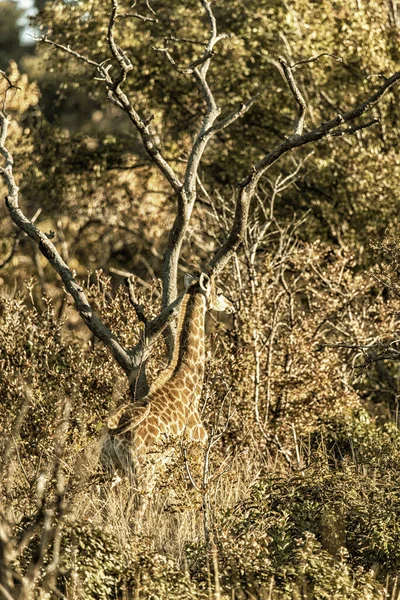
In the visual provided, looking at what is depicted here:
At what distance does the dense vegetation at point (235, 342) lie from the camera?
7.40 m

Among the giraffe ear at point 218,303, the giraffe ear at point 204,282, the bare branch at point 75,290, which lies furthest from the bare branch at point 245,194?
the bare branch at point 75,290

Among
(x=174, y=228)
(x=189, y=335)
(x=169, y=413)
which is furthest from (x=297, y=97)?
(x=169, y=413)

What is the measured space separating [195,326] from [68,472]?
192 centimetres

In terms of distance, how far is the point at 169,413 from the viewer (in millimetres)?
9703

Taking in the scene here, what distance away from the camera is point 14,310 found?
1203 cm

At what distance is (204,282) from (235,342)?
87.2 inches

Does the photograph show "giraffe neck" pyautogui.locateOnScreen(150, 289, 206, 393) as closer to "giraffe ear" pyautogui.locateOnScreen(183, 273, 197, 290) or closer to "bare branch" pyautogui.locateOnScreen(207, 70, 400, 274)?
"giraffe ear" pyautogui.locateOnScreen(183, 273, 197, 290)

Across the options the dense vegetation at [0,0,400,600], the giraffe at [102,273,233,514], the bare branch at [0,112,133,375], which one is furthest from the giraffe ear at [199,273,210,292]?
the bare branch at [0,112,133,375]

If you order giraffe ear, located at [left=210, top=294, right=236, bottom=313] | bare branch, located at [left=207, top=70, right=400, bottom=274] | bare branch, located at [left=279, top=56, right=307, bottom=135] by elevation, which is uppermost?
bare branch, located at [left=279, top=56, right=307, bottom=135]

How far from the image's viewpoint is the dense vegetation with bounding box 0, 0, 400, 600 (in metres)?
7.40

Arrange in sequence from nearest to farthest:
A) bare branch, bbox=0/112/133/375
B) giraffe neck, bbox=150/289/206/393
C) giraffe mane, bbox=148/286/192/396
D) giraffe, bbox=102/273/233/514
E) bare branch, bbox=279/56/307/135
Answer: giraffe, bbox=102/273/233/514 < giraffe mane, bbox=148/286/192/396 < giraffe neck, bbox=150/289/206/393 < bare branch, bbox=0/112/133/375 < bare branch, bbox=279/56/307/135

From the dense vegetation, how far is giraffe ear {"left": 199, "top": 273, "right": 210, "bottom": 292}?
16.1 inches

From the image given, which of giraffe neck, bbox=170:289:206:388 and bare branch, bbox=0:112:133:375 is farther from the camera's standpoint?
bare branch, bbox=0:112:133:375

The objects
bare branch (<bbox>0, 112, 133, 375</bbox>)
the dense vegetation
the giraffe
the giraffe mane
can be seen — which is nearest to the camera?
the dense vegetation
